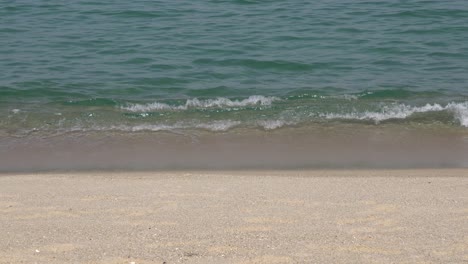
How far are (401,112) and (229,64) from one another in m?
3.31

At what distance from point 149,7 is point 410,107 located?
7.24 metres

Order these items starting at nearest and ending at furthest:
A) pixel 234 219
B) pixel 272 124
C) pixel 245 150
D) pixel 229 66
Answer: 1. pixel 234 219
2. pixel 245 150
3. pixel 272 124
4. pixel 229 66

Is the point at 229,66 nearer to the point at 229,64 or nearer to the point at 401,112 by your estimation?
the point at 229,64

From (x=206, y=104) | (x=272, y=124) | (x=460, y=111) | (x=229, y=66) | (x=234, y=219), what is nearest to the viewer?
(x=234, y=219)

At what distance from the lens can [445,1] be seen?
54.3ft

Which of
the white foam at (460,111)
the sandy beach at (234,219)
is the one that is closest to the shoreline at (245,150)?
the white foam at (460,111)

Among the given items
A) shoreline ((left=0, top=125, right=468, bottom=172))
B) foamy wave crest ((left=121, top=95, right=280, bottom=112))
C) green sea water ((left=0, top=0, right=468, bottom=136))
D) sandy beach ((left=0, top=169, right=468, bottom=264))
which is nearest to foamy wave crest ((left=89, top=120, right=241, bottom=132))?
green sea water ((left=0, top=0, right=468, bottom=136))

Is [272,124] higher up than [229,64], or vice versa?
[229,64]

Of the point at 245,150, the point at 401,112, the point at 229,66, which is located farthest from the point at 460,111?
the point at 229,66

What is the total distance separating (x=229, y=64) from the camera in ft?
43.0

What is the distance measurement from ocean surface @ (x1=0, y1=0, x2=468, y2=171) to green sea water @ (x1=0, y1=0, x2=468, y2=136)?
22 mm

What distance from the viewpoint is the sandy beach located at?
573cm

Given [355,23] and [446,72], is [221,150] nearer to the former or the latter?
[446,72]

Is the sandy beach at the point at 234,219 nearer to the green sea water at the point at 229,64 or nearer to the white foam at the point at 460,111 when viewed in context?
the white foam at the point at 460,111
